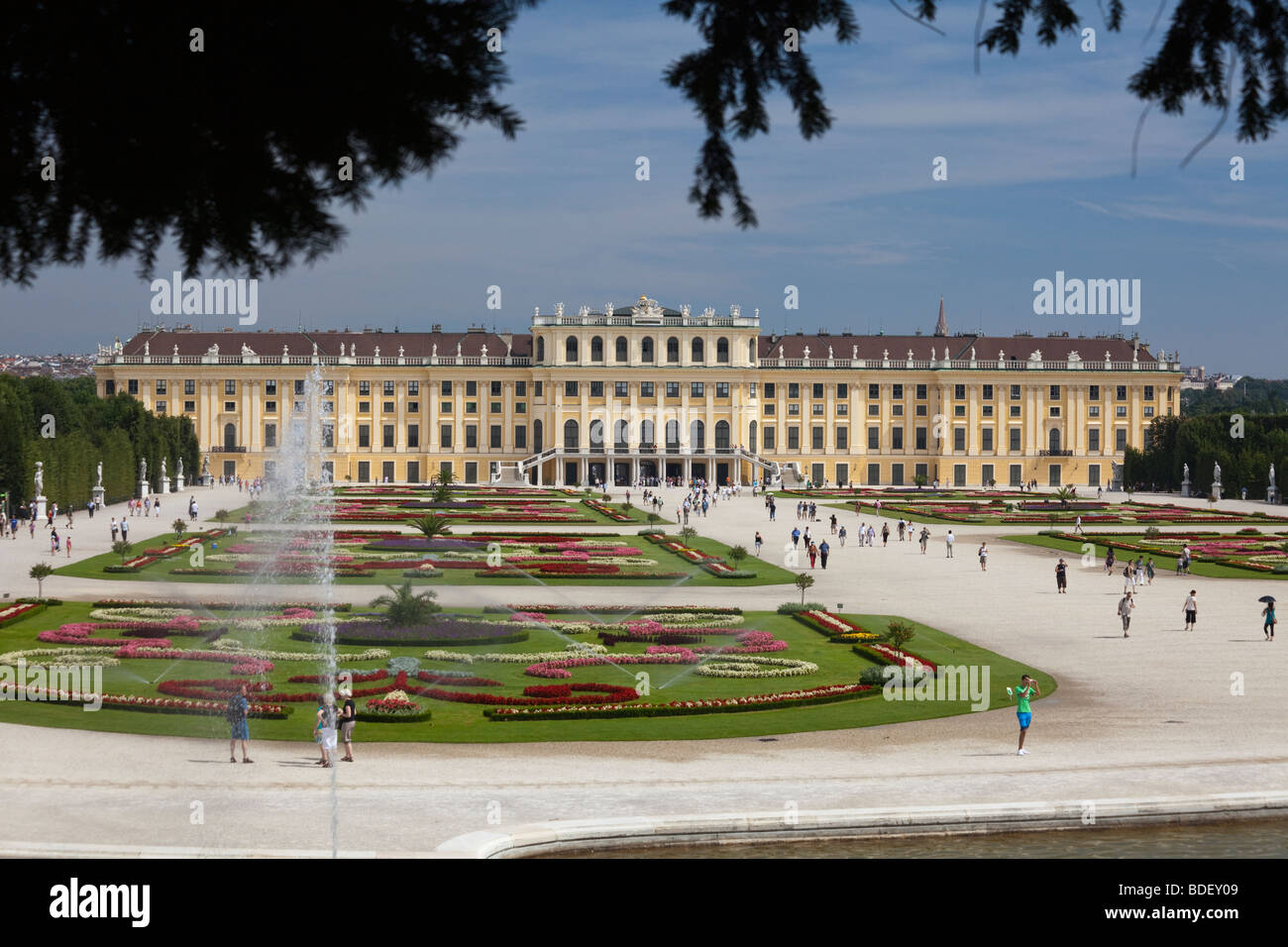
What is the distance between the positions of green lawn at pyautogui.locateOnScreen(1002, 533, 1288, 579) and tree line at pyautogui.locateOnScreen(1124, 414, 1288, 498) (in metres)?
33.2

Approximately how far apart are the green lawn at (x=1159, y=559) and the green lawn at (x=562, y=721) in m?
16.4

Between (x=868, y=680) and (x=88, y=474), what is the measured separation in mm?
48627

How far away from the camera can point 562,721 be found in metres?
18.0

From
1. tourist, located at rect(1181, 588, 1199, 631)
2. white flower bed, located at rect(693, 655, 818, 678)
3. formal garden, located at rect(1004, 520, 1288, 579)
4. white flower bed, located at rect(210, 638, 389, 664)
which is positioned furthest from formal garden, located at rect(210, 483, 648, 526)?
white flower bed, located at rect(693, 655, 818, 678)

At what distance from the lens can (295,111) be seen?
4.84 metres

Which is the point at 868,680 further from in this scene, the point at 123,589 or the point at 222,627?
the point at 123,589

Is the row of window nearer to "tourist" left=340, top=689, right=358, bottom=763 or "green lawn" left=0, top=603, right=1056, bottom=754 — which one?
"green lawn" left=0, top=603, right=1056, bottom=754

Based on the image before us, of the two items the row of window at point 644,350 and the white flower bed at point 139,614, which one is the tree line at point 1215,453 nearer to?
the row of window at point 644,350

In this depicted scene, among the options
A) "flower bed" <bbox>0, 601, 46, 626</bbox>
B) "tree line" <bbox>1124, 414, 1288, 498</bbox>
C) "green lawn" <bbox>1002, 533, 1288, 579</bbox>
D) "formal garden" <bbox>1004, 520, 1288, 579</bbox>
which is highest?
"tree line" <bbox>1124, 414, 1288, 498</bbox>

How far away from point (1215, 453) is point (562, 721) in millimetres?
71183

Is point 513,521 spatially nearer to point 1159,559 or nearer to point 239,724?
point 1159,559

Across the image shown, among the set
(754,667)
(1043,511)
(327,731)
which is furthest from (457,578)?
(1043,511)

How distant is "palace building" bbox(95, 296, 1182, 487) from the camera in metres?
101
